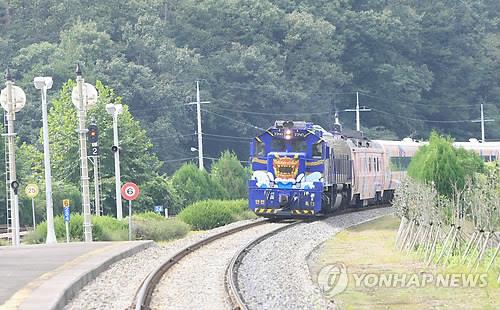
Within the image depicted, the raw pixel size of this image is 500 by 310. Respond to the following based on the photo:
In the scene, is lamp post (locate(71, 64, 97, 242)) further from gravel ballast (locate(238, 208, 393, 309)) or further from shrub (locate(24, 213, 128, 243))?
gravel ballast (locate(238, 208, 393, 309))

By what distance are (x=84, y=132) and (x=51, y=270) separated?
42.4 feet

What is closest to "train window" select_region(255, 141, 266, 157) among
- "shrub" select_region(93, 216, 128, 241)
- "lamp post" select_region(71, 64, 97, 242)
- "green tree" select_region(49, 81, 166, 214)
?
"shrub" select_region(93, 216, 128, 241)

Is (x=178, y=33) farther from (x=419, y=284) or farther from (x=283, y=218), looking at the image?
(x=419, y=284)

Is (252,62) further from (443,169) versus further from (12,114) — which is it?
(443,169)

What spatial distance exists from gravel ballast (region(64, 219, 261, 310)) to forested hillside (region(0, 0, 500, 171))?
57260 mm

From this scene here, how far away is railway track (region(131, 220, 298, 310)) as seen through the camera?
63.5 feet

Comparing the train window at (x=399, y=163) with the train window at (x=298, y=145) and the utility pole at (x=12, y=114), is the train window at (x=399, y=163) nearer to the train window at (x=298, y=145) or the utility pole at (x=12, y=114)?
the train window at (x=298, y=145)

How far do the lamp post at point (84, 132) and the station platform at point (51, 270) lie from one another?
3.21 meters

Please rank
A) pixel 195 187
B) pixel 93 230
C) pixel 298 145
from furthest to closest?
pixel 195 187, pixel 298 145, pixel 93 230

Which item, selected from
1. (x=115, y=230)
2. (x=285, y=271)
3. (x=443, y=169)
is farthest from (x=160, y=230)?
(x=285, y=271)

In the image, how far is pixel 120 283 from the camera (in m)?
22.7

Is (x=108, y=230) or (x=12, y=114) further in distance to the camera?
(x=12, y=114)

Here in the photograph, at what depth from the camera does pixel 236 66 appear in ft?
303

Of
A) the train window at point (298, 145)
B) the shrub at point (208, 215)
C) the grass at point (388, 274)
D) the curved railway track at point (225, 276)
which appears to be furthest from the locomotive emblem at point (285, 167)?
the shrub at point (208, 215)
